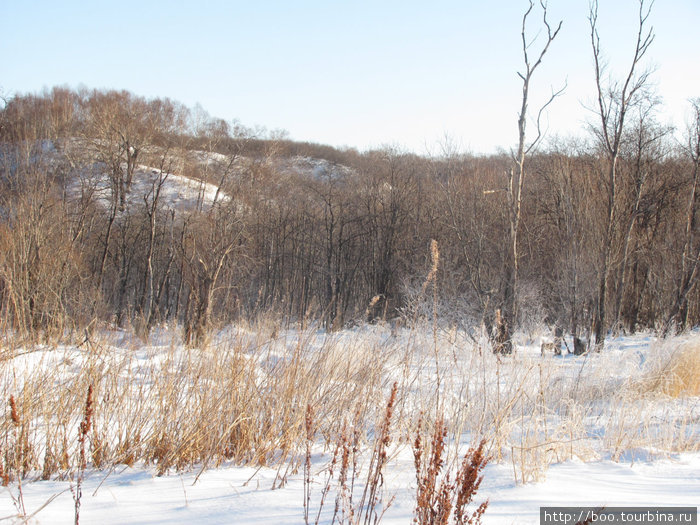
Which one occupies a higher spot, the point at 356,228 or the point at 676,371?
the point at 356,228

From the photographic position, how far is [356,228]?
24969 millimetres

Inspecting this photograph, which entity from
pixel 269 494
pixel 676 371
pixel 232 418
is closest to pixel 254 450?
pixel 232 418

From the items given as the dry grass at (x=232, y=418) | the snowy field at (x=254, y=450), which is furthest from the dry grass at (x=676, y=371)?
the dry grass at (x=232, y=418)

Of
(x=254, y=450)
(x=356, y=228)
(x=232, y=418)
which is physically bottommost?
(x=254, y=450)

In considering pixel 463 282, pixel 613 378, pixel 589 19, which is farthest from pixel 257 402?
pixel 463 282

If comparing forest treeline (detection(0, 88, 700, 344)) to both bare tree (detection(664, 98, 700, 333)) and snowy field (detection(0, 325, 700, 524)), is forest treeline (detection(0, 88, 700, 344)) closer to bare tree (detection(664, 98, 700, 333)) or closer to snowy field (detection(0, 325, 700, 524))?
bare tree (detection(664, 98, 700, 333))

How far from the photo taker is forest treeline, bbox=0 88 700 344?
11.4 metres

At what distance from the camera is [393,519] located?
6.93ft

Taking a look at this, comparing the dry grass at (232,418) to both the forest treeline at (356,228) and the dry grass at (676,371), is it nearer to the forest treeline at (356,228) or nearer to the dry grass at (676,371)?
the dry grass at (676,371)

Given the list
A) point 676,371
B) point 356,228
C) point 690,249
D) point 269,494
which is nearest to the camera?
point 269,494

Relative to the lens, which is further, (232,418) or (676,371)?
(676,371)

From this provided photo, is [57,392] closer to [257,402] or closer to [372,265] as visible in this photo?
[257,402]

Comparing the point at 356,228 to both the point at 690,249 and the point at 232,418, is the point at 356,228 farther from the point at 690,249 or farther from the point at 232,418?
the point at 232,418

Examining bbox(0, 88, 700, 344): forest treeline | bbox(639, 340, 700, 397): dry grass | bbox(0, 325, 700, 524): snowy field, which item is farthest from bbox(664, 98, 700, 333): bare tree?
bbox(0, 325, 700, 524): snowy field
